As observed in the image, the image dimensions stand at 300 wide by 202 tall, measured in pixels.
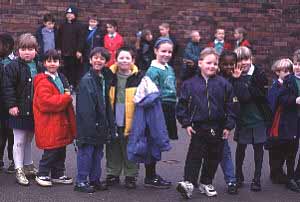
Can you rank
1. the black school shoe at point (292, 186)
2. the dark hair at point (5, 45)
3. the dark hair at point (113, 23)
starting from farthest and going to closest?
the dark hair at point (113, 23), the dark hair at point (5, 45), the black school shoe at point (292, 186)

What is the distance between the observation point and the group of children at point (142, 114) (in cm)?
604

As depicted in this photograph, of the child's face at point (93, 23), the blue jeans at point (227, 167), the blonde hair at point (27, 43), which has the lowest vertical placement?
the blue jeans at point (227, 167)

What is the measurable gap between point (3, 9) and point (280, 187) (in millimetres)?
7234

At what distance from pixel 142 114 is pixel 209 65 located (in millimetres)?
828

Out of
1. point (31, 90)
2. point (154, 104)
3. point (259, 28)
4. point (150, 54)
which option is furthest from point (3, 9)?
point (154, 104)

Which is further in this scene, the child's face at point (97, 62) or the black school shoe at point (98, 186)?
the black school shoe at point (98, 186)

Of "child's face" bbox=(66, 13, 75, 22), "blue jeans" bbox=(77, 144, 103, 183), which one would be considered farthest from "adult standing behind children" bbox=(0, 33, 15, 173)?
"child's face" bbox=(66, 13, 75, 22)

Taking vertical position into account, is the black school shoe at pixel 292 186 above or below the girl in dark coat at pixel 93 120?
below

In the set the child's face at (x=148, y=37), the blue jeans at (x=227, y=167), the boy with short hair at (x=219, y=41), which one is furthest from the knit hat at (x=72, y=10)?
the blue jeans at (x=227, y=167)

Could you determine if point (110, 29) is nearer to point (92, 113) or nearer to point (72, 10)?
point (72, 10)

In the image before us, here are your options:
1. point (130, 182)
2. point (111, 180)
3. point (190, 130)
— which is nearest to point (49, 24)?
point (111, 180)

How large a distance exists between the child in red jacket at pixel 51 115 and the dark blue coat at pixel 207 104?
1165 mm

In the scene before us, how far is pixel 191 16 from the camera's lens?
12.2 m

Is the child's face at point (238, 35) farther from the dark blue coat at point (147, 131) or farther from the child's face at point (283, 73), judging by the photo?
the dark blue coat at point (147, 131)
